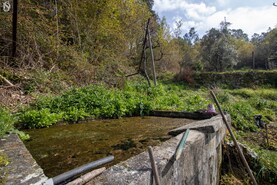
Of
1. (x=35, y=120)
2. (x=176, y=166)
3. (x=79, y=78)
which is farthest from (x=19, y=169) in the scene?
(x=79, y=78)

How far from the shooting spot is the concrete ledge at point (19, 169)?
1.27m

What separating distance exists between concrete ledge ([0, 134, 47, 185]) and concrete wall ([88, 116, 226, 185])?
405 millimetres

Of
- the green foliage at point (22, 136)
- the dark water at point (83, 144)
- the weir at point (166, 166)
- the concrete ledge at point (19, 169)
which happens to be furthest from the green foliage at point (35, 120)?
the concrete ledge at point (19, 169)

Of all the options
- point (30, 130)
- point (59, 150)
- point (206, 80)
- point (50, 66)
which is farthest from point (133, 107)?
point (206, 80)

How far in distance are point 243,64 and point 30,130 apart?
987 inches

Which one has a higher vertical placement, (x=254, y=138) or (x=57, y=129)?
(x=57, y=129)

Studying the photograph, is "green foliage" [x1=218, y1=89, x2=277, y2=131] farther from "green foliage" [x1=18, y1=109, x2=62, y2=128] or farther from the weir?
"green foliage" [x1=18, y1=109, x2=62, y2=128]

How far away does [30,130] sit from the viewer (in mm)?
3373

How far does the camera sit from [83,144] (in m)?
2.53

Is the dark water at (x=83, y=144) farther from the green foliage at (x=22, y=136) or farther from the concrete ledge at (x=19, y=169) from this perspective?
the concrete ledge at (x=19, y=169)

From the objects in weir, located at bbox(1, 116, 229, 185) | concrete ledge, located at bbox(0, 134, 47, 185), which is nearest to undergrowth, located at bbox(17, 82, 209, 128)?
weir, located at bbox(1, 116, 229, 185)

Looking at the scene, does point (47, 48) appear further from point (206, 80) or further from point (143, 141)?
point (206, 80)

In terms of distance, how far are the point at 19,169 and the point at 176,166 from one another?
4.17 ft

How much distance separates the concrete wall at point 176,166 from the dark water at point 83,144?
0.42 meters
